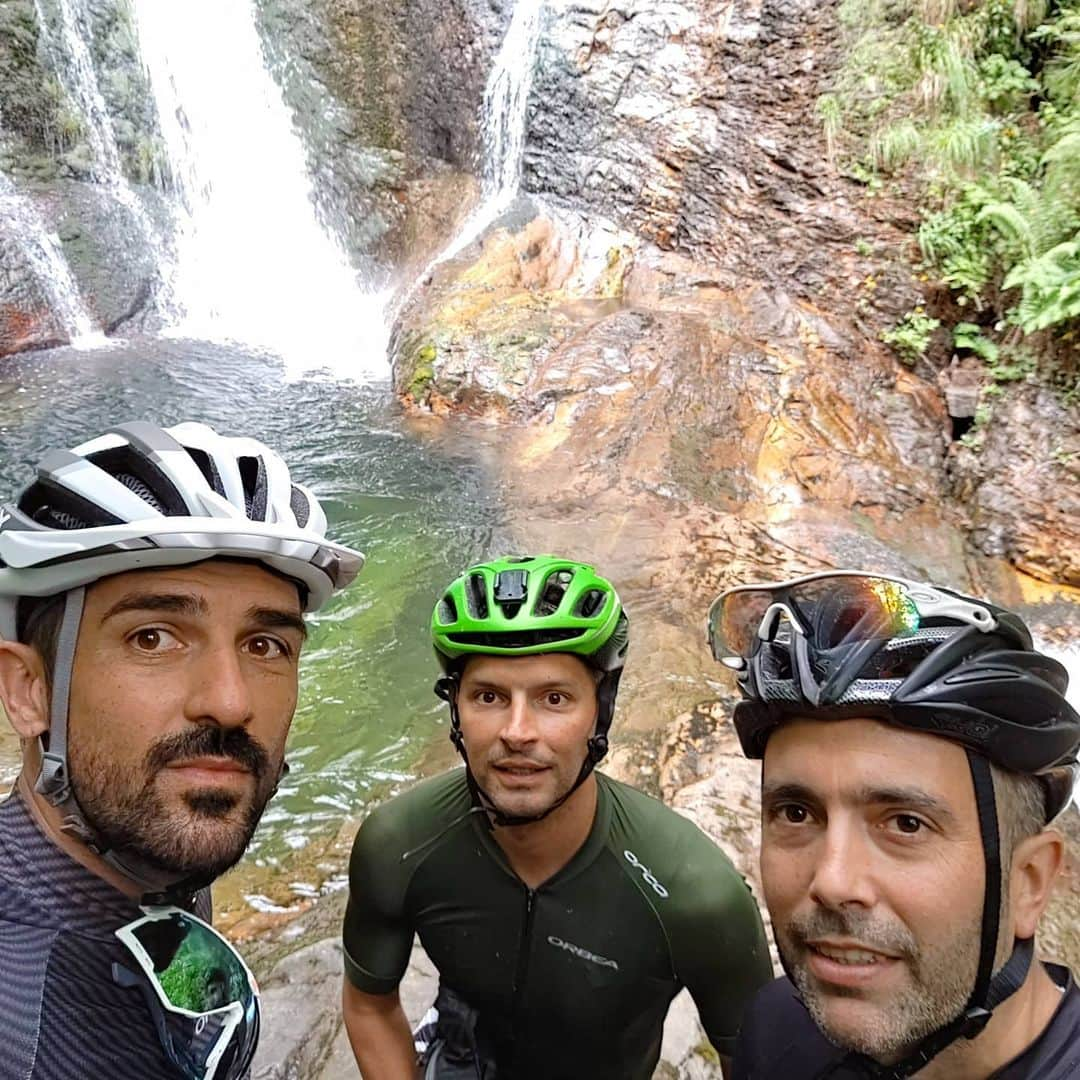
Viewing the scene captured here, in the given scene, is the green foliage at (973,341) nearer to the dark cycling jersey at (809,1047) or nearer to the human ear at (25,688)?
the dark cycling jersey at (809,1047)

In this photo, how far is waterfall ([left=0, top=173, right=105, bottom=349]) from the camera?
504 inches

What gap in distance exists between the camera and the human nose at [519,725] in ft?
7.71

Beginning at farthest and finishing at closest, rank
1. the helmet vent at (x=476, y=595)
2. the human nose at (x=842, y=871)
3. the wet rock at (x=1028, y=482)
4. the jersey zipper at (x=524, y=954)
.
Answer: the wet rock at (x=1028, y=482) < the helmet vent at (x=476, y=595) < the jersey zipper at (x=524, y=954) < the human nose at (x=842, y=871)

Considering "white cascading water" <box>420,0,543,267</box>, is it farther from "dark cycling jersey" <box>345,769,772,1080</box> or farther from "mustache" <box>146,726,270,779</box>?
"mustache" <box>146,726,270,779</box>

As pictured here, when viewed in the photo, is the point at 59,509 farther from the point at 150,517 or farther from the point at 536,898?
the point at 536,898

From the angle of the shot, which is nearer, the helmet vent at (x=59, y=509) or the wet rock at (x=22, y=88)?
the helmet vent at (x=59, y=509)

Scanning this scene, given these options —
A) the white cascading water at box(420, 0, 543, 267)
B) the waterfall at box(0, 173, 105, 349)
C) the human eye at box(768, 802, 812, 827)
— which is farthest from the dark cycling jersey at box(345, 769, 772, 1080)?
the waterfall at box(0, 173, 105, 349)

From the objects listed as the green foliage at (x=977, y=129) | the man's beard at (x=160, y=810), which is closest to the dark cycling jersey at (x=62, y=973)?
the man's beard at (x=160, y=810)

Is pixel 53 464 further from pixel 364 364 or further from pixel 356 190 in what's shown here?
pixel 356 190

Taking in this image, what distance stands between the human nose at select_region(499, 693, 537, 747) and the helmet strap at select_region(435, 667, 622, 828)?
157 millimetres

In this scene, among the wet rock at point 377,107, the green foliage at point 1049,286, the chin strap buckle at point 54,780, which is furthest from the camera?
the wet rock at point 377,107

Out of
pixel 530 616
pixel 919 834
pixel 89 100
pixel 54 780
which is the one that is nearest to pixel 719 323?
pixel 530 616

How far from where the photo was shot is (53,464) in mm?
1758

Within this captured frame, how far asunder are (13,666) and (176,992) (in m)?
0.76
